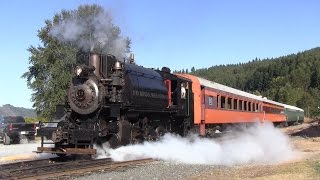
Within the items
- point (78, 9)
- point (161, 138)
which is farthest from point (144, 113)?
point (78, 9)

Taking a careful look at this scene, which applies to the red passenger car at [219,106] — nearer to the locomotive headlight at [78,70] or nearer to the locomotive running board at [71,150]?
the locomotive headlight at [78,70]

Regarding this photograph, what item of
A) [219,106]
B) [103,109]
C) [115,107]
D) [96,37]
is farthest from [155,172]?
[96,37]

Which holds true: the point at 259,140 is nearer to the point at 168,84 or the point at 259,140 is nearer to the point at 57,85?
the point at 168,84

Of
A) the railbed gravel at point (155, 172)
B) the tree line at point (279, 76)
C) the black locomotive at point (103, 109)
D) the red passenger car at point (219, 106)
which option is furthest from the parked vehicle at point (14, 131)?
the tree line at point (279, 76)

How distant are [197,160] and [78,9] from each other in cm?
4048

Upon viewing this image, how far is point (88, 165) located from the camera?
45.0 ft

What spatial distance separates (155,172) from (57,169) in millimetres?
2749

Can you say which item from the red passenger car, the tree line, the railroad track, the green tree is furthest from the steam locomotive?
the tree line

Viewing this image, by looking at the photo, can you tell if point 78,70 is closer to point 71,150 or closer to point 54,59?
point 71,150

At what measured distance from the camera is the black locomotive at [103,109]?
1569 centimetres

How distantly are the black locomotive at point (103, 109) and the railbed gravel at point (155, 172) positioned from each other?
2.04 m

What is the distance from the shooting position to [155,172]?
12852 millimetres

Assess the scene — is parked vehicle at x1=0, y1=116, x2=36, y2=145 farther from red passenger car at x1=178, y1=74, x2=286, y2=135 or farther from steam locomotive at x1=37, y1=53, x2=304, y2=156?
steam locomotive at x1=37, y1=53, x2=304, y2=156

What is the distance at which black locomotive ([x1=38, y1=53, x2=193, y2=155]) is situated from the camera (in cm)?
1569
